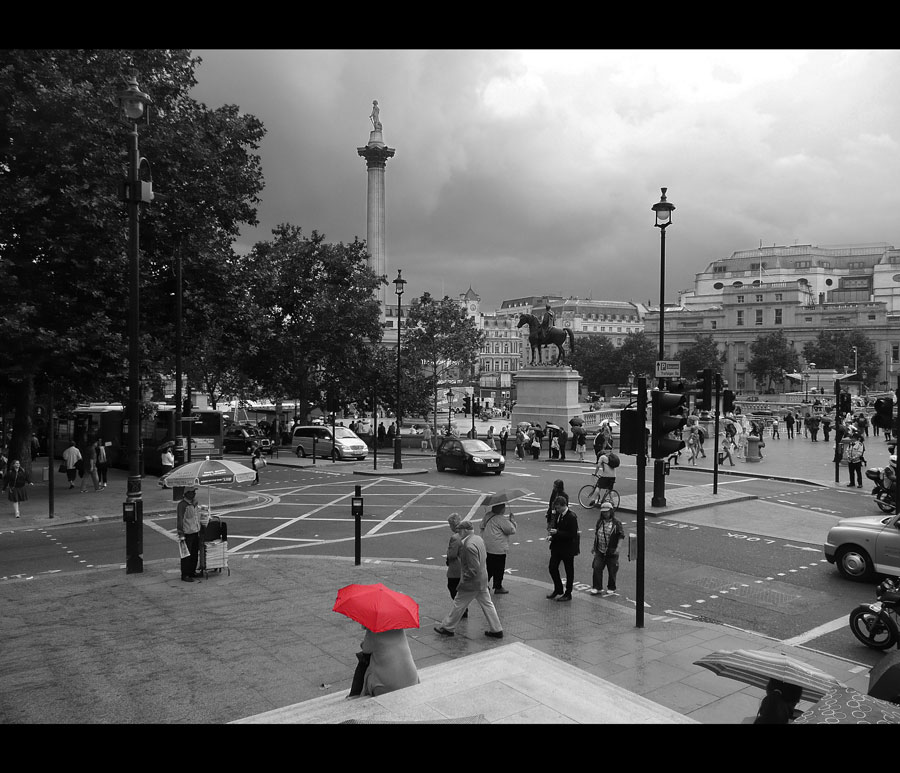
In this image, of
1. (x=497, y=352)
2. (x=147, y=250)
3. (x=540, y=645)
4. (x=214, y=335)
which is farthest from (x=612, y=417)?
(x=497, y=352)

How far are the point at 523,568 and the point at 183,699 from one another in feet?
25.3

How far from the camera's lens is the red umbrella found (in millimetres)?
6094

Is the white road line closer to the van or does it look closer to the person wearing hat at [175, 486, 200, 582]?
the person wearing hat at [175, 486, 200, 582]

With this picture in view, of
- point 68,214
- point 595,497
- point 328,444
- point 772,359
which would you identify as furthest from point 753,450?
point 772,359

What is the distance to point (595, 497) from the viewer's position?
1978 centimetres

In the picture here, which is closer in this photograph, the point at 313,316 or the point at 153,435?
the point at 153,435

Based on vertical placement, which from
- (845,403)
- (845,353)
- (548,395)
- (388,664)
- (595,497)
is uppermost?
(845,353)

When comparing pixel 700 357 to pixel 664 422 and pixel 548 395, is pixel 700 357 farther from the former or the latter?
pixel 664 422

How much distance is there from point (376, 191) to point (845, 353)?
69642mm

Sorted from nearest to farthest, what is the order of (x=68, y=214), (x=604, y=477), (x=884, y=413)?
(x=884, y=413) < (x=604, y=477) < (x=68, y=214)

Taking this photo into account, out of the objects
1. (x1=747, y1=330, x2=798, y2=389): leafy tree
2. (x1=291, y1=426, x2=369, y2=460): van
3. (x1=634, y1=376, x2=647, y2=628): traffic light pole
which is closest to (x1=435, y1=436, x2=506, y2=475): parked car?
(x1=291, y1=426, x2=369, y2=460): van

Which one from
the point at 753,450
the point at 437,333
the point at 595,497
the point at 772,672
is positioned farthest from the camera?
the point at 437,333

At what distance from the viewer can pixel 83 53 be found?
21.8m
